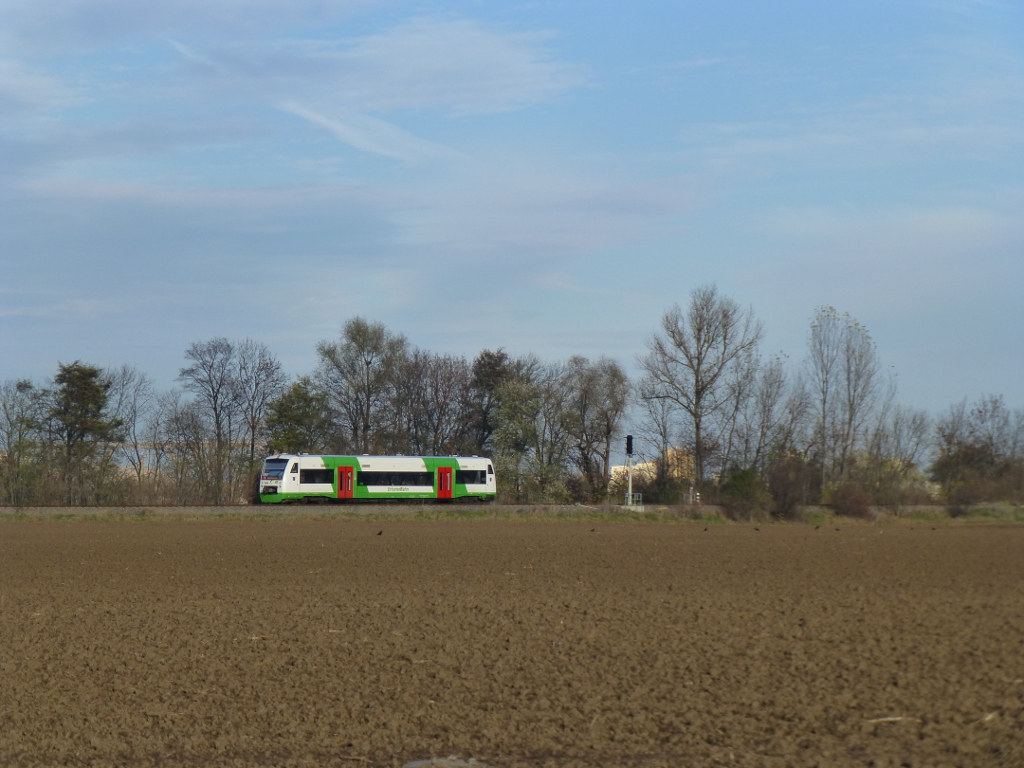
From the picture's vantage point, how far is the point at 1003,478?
50969 millimetres

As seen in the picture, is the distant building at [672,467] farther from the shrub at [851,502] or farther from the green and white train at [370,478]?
the shrub at [851,502]

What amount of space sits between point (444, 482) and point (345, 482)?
16.8 ft

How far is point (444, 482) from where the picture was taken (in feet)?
165

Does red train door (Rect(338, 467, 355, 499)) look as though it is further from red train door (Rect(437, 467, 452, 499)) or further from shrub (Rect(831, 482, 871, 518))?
shrub (Rect(831, 482, 871, 518))

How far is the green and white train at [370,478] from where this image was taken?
46938 millimetres

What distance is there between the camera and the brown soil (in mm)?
8578

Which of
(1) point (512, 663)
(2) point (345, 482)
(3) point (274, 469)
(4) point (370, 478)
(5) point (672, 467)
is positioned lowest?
(1) point (512, 663)

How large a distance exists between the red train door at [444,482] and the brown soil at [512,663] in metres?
26.9

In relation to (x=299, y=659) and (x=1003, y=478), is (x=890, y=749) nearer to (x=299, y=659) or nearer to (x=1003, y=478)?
(x=299, y=659)

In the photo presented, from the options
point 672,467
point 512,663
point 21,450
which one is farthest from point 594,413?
point 512,663

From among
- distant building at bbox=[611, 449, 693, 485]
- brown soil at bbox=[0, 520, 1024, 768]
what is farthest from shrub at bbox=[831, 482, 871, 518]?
brown soil at bbox=[0, 520, 1024, 768]

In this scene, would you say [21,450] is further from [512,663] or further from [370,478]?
[512,663]

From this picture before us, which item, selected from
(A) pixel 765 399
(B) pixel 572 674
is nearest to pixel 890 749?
(B) pixel 572 674

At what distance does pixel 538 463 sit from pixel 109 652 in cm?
4967
